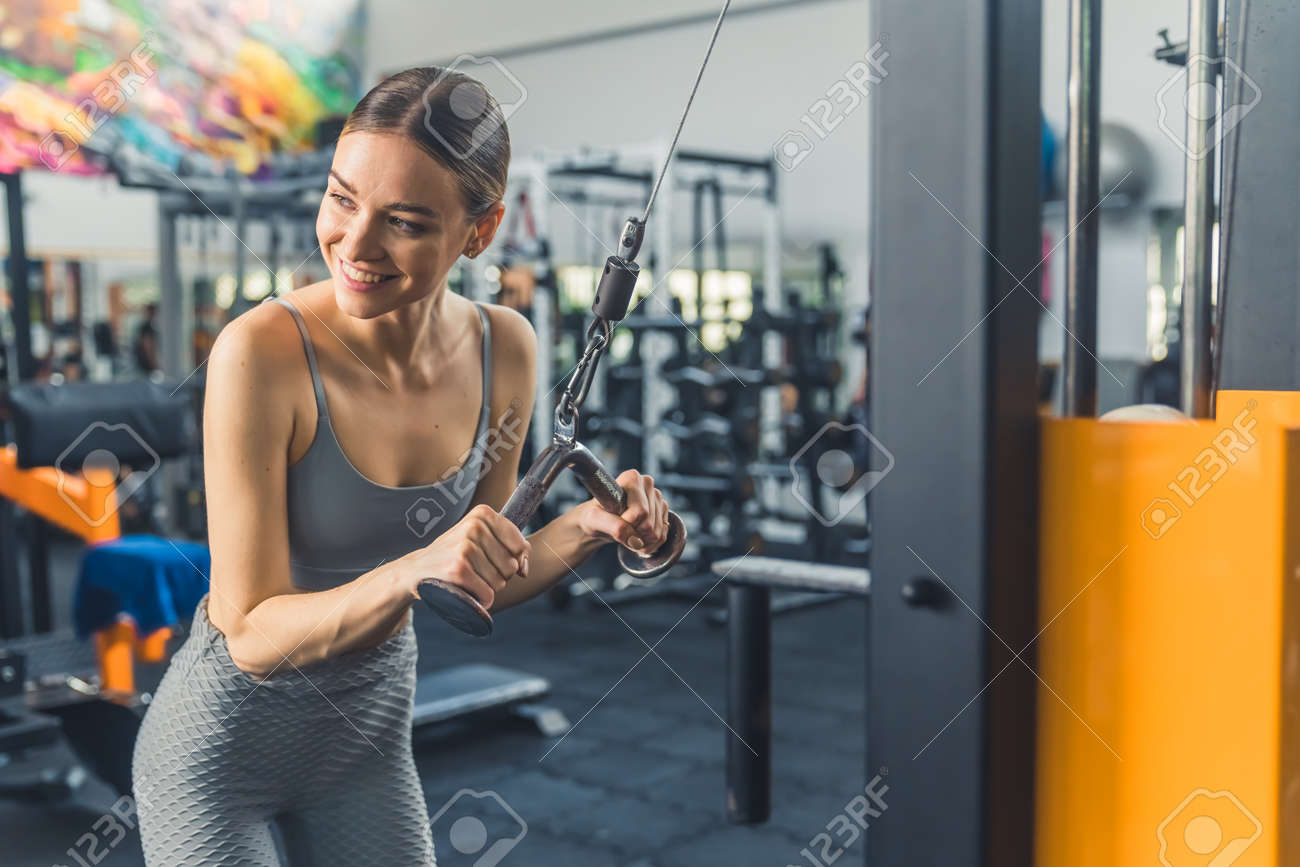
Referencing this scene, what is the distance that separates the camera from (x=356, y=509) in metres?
0.84

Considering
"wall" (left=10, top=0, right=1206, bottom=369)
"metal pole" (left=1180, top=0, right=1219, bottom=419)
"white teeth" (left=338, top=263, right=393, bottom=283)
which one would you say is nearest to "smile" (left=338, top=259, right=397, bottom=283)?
"white teeth" (left=338, top=263, right=393, bottom=283)

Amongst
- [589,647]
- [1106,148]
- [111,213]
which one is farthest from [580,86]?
[589,647]

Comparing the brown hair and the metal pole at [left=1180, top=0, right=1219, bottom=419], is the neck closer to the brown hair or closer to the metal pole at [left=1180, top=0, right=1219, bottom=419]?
the brown hair

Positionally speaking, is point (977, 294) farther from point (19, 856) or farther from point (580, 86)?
point (580, 86)

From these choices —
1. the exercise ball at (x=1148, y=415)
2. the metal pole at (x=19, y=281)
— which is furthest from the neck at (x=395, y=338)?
the metal pole at (x=19, y=281)

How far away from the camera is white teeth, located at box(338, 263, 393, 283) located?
0.71 meters

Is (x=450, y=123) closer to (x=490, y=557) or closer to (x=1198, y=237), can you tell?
(x=490, y=557)

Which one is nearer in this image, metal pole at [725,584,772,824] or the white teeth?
the white teeth

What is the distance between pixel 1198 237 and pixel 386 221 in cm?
123

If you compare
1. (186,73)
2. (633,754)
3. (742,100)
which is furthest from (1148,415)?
(186,73)

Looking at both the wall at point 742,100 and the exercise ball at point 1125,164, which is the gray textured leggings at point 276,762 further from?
the wall at point 742,100

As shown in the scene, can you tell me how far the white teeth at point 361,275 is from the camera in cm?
71

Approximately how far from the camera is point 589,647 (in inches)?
193

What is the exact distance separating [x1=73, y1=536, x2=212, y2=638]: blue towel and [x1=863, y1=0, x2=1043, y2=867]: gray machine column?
2.23 meters
